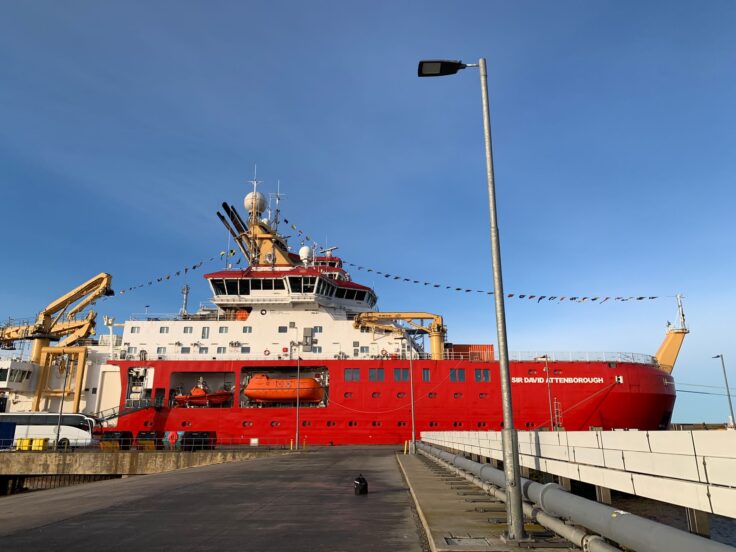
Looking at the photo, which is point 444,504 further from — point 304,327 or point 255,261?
point 255,261

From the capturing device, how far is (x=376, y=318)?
40.5m

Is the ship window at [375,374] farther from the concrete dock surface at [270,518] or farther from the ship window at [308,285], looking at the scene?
the concrete dock surface at [270,518]

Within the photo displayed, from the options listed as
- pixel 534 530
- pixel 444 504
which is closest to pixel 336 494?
pixel 444 504

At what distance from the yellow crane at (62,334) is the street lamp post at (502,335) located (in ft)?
131

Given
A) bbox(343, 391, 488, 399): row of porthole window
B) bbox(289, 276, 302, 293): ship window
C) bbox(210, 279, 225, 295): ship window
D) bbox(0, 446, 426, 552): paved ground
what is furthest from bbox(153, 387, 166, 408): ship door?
bbox(0, 446, 426, 552): paved ground

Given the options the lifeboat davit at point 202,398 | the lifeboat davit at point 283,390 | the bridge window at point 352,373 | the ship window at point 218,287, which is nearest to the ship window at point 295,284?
the ship window at point 218,287

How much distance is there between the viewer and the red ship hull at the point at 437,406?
118 feet

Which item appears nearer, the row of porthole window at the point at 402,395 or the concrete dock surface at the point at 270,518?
the concrete dock surface at the point at 270,518

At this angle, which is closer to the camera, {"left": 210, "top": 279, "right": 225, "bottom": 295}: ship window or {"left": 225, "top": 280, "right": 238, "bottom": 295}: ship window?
{"left": 225, "top": 280, "right": 238, "bottom": 295}: ship window

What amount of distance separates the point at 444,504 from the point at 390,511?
1.26 m

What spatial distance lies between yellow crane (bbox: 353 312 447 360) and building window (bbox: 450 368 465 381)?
194 cm

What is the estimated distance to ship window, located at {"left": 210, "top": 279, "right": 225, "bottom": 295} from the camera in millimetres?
43156

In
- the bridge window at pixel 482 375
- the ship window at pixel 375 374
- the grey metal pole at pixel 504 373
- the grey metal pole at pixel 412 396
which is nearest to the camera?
the grey metal pole at pixel 504 373

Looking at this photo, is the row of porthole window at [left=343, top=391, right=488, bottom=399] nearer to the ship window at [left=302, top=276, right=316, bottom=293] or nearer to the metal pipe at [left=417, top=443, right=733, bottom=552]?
the ship window at [left=302, top=276, right=316, bottom=293]
